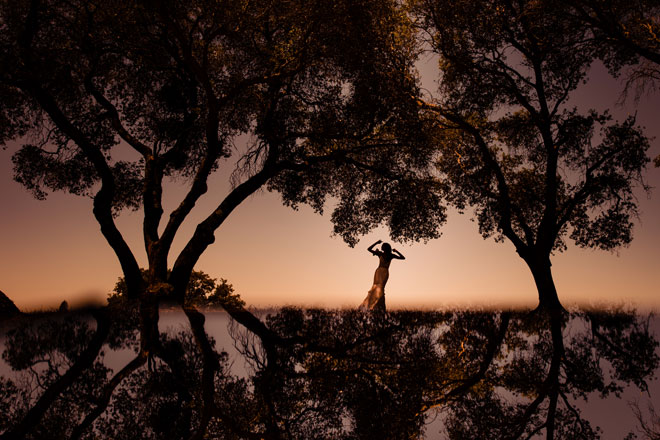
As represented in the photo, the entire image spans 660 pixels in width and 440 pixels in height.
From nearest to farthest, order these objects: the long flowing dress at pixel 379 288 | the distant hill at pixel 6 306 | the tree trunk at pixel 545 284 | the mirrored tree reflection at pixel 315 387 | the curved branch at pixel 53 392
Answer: the curved branch at pixel 53 392
the mirrored tree reflection at pixel 315 387
the distant hill at pixel 6 306
the long flowing dress at pixel 379 288
the tree trunk at pixel 545 284

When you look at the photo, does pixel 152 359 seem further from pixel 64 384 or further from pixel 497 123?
pixel 497 123

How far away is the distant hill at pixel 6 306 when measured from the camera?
51.3 ft

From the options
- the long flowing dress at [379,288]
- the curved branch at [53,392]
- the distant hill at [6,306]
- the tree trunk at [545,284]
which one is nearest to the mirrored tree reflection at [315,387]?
the curved branch at [53,392]

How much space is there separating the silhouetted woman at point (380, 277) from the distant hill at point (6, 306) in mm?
15391

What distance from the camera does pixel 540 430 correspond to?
3.92 m

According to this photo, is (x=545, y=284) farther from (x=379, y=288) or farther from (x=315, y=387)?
(x=315, y=387)

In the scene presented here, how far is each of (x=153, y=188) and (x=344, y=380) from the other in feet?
54.6

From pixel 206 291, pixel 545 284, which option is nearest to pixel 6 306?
pixel 206 291

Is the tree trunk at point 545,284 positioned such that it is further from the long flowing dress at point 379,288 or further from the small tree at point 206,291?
the small tree at point 206,291

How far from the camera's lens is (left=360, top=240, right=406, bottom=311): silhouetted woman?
18.4 meters

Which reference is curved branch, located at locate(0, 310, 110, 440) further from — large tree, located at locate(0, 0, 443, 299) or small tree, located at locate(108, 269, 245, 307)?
small tree, located at locate(108, 269, 245, 307)

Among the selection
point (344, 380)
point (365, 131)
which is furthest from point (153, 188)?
point (344, 380)

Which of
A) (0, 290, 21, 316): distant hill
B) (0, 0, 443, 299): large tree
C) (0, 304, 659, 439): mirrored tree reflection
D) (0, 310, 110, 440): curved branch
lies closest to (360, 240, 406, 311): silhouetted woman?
(0, 0, 443, 299): large tree

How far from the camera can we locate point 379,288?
1847 cm
